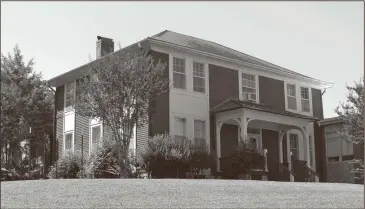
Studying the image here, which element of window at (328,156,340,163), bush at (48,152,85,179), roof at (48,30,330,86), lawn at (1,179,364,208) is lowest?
lawn at (1,179,364,208)

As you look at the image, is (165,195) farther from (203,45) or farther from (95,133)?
(203,45)

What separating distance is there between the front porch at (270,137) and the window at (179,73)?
214cm

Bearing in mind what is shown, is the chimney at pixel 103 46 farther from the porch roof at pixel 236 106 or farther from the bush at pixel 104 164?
the bush at pixel 104 164

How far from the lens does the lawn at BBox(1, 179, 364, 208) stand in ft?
43.5

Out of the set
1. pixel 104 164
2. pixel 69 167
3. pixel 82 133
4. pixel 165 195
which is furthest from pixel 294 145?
pixel 165 195

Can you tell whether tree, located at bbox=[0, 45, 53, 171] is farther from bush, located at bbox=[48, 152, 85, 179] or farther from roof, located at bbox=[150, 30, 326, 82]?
roof, located at bbox=[150, 30, 326, 82]

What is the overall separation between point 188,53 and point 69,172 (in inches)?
299

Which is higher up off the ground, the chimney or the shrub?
the chimney

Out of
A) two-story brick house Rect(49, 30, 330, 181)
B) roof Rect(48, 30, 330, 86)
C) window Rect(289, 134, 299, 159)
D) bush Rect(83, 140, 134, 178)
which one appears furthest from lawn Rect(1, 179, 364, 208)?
window Rect(289, 134, 299, 159)

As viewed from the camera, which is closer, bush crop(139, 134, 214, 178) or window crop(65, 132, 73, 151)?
bush crop(139, 134, 214, 178)

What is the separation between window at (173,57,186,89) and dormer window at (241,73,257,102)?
3.96 m

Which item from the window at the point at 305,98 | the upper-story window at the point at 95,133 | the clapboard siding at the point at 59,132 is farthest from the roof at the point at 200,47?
the upper-story window at the point at 95,133

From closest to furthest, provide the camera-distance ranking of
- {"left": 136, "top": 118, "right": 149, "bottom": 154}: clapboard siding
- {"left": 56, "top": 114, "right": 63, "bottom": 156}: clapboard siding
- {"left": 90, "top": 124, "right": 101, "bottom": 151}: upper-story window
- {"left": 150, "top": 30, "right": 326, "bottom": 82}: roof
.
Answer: {"left": 136, "top": 118, "right": 149, "bottom": 154}: clapboard siding, {"left": 150, "top": 30, "right": 326, "bottom": 82}: roof, {"left": 90, "top": 124, "right": 101, "bottom": 151}: upper-story window, {"left": 56, "top": 114, "right": 63, "bottom": 156}: clapboard siding

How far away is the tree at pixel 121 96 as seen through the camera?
21.0 m
